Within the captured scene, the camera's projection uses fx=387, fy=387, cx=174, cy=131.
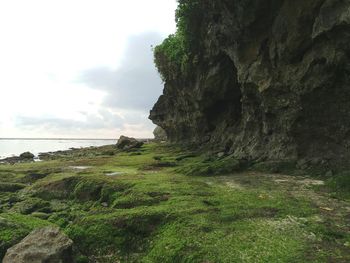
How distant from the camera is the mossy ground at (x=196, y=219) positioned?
1385 centimetres

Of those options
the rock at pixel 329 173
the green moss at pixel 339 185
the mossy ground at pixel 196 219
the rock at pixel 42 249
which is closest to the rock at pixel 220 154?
the mossy ground at pixel 196 219

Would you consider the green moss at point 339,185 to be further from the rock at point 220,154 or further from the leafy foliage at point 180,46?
the leafy foliage at point 180,46

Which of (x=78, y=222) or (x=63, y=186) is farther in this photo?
(x=63, y=186)

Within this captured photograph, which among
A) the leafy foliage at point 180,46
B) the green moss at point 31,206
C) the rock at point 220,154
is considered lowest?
the green moss at point 31,206

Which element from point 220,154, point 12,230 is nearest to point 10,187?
point 12,230

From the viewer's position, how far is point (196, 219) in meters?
16.9

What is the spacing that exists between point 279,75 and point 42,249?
2478cm

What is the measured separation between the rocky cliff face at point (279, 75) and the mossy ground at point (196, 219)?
4584 mm

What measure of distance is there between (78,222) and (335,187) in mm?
14759

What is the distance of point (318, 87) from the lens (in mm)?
28062

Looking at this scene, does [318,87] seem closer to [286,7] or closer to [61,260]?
[286,7]

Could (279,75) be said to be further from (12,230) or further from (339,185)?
(12,230)

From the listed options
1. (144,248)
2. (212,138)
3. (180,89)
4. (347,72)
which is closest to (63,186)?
(144,248)

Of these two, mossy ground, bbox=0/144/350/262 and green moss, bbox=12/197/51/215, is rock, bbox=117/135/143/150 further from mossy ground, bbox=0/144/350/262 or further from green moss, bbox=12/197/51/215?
green moss, bbox=12/197/51/215
